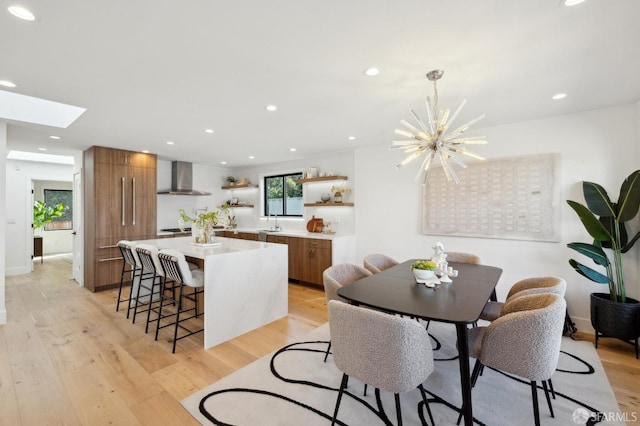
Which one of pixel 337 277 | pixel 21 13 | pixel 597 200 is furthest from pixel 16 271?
pixel 597 200

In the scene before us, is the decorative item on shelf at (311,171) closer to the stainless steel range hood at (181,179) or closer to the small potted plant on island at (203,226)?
the small potted plant on island at (203,226)

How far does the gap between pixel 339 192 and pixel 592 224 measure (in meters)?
3.48

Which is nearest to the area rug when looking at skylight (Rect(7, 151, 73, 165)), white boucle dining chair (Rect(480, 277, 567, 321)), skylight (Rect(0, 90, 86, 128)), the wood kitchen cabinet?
white boucle dining chair (Rect(480, 277, 567, 321))

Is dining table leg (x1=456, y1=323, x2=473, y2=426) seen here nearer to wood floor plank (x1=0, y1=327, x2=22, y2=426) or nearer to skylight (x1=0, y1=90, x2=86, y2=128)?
wood floor plank (x1=0, y1=327, x2=22, y2=426)

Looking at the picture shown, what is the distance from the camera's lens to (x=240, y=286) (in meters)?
3.15

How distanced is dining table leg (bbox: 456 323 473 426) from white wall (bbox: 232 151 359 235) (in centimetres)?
362

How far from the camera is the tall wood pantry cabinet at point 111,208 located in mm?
4738

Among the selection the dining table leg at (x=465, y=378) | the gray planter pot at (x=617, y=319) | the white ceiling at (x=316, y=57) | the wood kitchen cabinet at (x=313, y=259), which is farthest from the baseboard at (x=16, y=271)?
the gray planter pot at (x=617, y=319)

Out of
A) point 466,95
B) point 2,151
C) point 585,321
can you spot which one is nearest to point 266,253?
point 466,95

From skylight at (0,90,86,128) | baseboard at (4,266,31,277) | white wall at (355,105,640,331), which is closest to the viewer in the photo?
white wall at (355,105,640,331)

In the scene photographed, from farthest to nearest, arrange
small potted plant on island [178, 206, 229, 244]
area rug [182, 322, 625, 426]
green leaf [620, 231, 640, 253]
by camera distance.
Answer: small potted plant on island [178, 206, 229, 244]
green leaf [620, 231, 640, 253]
area rug [182, 322, 625, 426]

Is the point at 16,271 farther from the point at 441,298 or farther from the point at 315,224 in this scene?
the point at 441,298

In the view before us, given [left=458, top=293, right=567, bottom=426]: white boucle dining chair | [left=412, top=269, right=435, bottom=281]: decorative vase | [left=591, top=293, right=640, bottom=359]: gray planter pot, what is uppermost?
[left=412, top=269, right=435, bottom=281]: decorative vase

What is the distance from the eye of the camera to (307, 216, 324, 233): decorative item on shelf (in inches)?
219
